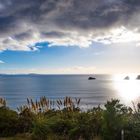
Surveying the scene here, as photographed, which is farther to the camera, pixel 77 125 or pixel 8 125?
pixel 8 125

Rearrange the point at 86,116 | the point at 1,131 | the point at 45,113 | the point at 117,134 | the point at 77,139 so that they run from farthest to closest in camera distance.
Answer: the point at 45,113 → the point at 1,131 → the point at 86,116 → the point at 77,139 → the point at 117,134

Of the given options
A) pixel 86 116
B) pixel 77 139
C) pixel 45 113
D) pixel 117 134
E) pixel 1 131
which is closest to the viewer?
pixel 117 134

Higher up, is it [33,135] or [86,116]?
[86,116]

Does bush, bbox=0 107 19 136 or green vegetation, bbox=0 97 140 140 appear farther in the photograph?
bush, bbox=0 107 19 136

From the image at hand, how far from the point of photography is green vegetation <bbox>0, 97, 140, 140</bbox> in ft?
30.2

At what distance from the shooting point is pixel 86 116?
10.8 meters

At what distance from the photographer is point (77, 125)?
401 inches

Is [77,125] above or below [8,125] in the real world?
above

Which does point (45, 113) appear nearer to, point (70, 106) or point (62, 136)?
point (70, 106)

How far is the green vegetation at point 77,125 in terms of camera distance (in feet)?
30.2

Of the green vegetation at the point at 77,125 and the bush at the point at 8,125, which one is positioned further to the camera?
the bush at the point at 8,125

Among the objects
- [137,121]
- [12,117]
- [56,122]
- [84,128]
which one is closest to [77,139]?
[84,128]

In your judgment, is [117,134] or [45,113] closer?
[117,134]

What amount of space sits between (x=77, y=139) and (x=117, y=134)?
1.60 meters
